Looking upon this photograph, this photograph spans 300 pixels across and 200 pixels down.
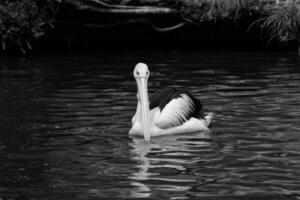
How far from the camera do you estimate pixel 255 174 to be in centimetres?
731

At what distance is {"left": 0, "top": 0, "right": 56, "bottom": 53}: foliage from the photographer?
17016 mm

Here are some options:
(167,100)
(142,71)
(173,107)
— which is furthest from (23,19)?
(173,107)

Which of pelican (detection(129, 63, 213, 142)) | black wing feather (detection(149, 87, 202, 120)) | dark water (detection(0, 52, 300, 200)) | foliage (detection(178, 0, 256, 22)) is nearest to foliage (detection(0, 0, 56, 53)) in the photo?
dark water (detection(0, 52, 300, 200))

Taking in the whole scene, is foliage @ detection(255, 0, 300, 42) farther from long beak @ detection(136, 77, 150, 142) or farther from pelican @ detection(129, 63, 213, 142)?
long beak @ detection(136, 77, 150, 142)

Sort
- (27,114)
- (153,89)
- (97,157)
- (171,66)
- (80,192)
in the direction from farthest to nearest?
1. (171,66)
2. (153,89)
3. (27,114)
4. (97,157)
5. (80,192)

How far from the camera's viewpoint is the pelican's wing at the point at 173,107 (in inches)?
380

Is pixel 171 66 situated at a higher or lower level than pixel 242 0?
lower

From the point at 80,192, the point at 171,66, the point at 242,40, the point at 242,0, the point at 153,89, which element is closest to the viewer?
the point at 80,192

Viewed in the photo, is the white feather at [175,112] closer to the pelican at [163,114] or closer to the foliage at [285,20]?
the pelican at [163,114]

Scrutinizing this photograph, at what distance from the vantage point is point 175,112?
32.2ft

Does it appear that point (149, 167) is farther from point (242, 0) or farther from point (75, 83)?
point (242, 0)

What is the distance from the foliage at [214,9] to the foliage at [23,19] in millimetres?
2770

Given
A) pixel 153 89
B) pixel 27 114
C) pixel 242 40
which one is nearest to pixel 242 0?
pixel 242 40

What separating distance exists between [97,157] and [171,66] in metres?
7.60
